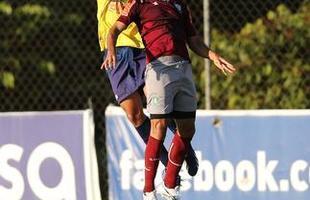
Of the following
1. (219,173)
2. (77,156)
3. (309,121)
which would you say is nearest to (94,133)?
(77,156)

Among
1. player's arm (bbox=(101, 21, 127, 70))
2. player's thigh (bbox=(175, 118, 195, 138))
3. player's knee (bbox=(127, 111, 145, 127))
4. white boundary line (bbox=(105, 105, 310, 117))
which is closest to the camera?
player's arm (bbox=(101, 21, 127, 70))

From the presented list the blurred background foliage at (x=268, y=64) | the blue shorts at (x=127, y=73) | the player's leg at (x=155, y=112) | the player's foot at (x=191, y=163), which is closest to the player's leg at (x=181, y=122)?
the player's leg at (x=155, y=112)

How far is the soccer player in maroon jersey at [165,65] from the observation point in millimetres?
7312

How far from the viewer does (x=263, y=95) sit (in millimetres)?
10266

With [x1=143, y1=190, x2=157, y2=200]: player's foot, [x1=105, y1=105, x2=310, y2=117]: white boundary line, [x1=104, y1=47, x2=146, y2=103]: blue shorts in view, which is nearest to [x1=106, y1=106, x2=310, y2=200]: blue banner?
[x1=105, y1=105, x2=310, y2=117]: white boundary line

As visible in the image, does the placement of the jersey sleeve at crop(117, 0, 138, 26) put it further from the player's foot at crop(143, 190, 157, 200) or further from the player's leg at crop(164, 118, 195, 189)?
the player's foot at crop(143, 190, 157, 200)

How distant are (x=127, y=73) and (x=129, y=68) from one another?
5 centimetres

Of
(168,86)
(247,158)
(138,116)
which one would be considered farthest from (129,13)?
(247,158)

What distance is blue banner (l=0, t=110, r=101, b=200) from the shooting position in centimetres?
940

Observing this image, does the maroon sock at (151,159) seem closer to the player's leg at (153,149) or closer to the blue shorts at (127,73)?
the player's leg at (153,149)

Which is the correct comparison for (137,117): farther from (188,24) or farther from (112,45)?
(112,45)

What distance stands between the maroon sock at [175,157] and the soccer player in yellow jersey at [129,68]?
0.26m

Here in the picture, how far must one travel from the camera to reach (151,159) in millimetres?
7512

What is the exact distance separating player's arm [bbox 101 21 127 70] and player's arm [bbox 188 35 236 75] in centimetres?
59
